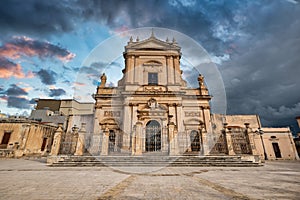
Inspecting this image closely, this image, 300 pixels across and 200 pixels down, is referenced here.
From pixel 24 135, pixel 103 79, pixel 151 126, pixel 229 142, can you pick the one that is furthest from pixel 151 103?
pixel 24 135

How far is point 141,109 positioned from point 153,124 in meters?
2.14

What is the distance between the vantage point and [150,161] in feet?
33.6

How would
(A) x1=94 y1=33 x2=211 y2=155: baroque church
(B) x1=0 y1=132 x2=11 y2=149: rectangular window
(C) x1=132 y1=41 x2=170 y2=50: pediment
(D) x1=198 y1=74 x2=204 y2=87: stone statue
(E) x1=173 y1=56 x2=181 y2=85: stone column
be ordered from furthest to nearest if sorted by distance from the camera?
(C) x1=132 y1=41 x2=170 y2=50: pediment, (D) x1=198 y1=74 x2=204 y2=87: stone statue, (E) x1=173 y1=56 x2=181 y2=85: stone column, (B) x1=0 y1=132 x2=11 y2=149: rectangular window, (A) x1=94 y1=33 x2=211 y2=155: baroque church

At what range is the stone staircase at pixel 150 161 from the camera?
9.97 m

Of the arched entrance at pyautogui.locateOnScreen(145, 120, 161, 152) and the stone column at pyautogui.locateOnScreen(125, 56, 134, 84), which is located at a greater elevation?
the stone column at pyautogui.locateOnScreen(125, 56, 134, 84)

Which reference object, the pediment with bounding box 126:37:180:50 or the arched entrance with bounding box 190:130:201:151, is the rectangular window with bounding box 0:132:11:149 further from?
the arched entrance with bounding box 190:130:201:151

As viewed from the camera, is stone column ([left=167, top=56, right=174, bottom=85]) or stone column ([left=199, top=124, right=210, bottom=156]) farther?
stone column ([left=167, top=56, right=174, bottom=85])

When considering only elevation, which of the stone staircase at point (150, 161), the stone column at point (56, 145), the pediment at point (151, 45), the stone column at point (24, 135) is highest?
the pediment at point (151, 45)

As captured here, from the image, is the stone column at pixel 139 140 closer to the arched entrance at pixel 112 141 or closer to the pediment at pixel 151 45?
the arched entrance at pixel 112 141

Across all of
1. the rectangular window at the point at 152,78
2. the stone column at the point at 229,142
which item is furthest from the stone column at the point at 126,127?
the stone column at the point at 229,142

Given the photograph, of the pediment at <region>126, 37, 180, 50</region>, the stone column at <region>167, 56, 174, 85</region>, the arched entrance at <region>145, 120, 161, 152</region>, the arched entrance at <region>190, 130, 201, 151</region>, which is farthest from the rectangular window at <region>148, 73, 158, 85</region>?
the arched entrance at <region>190, 130, 201, 151</region>

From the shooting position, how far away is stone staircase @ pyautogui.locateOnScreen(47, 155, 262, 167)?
997 centimetres

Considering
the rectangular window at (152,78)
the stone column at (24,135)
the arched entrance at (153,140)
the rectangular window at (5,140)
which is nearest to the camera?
the arched entrance at (153,140)

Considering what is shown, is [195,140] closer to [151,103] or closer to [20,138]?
[151,103]
